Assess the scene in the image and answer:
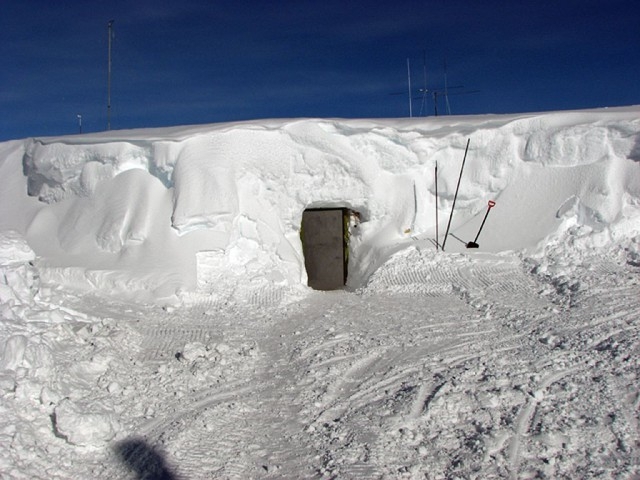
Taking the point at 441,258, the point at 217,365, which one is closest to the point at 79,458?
the point at 217,365

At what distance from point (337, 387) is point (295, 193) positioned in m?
5.21

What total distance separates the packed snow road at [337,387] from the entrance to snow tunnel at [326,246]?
2.53 metres

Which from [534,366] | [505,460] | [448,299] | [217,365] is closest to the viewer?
[505,460]

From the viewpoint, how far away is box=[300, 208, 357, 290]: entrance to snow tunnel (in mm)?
11203

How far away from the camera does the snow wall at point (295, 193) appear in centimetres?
962

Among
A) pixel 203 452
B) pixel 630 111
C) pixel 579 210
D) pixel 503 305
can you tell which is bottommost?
pixel 203 452

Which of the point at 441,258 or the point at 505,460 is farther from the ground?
the point at 441,258

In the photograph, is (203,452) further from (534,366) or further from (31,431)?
(534,366)

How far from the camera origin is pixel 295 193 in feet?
34.8

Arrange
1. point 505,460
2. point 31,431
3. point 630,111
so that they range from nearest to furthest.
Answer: point 505,460
point 31,431
point 630,111

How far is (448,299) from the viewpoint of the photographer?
28.2 ft

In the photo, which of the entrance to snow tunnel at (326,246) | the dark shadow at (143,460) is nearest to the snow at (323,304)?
the dark shadow at (143,460)

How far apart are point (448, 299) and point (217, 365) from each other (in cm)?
348

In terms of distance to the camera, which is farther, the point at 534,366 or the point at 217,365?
the point at 217,365
